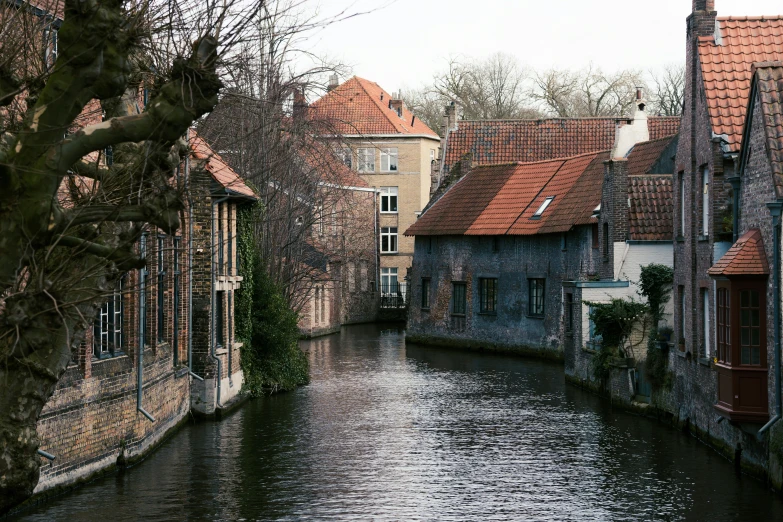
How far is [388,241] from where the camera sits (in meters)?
66.1

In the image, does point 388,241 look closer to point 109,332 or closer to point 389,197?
point 389,197

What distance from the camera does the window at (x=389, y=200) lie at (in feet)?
218

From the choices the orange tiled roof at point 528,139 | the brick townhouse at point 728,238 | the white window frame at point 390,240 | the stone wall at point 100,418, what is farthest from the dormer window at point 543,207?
the white window frame at point 390,240

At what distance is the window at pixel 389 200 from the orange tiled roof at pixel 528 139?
13902 mm

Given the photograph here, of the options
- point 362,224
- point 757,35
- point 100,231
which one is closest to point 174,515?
point 100,231

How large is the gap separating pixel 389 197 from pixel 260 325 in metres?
39.1

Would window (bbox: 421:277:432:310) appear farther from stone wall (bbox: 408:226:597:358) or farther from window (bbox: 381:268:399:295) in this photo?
window (bbox: 381:268:399:295)

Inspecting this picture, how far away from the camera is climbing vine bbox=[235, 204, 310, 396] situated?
27188 mm

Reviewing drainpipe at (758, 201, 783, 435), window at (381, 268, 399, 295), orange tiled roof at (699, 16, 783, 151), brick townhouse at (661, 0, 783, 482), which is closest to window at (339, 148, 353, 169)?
brick townhouse at (661, 0, 783, 482)

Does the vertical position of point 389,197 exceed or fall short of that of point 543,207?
it exceeds it

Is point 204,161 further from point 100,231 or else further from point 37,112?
point 37,112

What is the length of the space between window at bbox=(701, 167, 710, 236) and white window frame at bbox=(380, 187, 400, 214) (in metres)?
45.1

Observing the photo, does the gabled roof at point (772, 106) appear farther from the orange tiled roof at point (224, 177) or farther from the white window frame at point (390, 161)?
the white window frame at point (390, 161)

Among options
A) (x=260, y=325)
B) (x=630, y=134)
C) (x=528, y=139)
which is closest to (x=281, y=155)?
(x=260, y=325)
